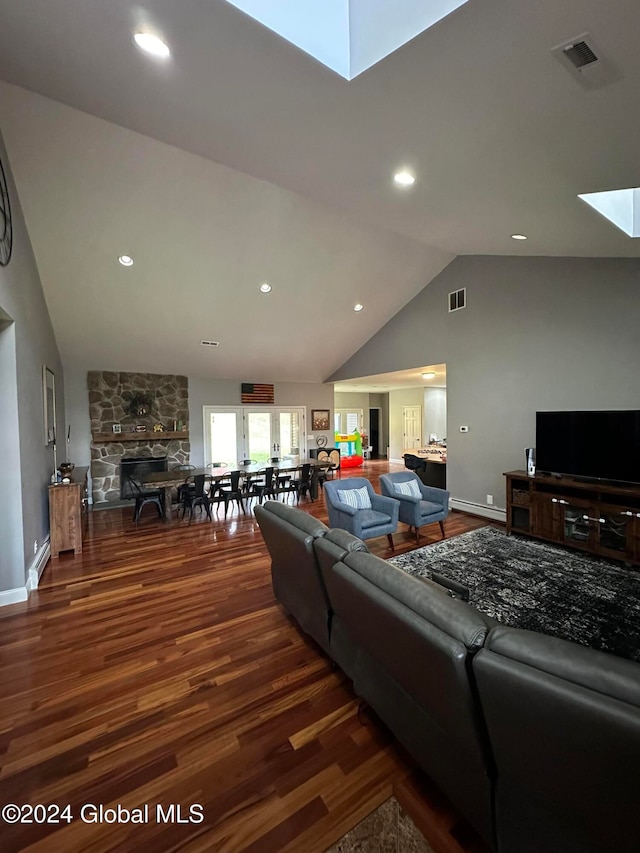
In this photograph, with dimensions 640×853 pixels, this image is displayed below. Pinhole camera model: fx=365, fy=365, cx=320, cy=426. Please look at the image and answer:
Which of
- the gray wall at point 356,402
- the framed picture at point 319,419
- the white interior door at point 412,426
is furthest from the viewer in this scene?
the gray wall at point 356,402

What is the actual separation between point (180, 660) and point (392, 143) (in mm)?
3688

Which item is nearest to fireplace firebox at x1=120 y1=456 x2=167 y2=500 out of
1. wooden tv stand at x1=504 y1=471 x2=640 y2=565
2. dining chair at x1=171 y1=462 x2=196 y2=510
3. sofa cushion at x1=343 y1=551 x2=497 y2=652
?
dining chair at x1=171 y1=462 x2=196 y2=510

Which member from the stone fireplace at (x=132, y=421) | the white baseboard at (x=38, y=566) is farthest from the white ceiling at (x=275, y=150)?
the white baseboard at (x=38, y=566)

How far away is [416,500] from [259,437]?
5405 mm

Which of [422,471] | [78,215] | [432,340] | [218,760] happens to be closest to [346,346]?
[432,340]

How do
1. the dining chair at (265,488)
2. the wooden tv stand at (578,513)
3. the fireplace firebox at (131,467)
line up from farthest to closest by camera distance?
1. the fireplace firebox at (131,467)
2. the dining chair at (265,488)
3. the wooden tv stand at (578,513)

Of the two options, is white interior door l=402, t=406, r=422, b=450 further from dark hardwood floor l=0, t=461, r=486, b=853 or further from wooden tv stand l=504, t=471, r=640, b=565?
dark hardwood floor l=0, t=461, r=486, b=853

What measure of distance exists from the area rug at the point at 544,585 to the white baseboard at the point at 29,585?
348 cm

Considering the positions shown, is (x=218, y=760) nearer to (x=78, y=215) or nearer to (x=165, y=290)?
(x=78, y=215)

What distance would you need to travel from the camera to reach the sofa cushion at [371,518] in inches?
161

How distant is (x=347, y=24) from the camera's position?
177cm

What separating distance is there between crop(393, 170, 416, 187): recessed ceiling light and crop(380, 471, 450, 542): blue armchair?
3.16m

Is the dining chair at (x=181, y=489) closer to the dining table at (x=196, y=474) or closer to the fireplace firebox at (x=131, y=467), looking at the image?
the dining table at (x=196, y=474)

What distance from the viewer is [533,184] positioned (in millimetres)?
2559
